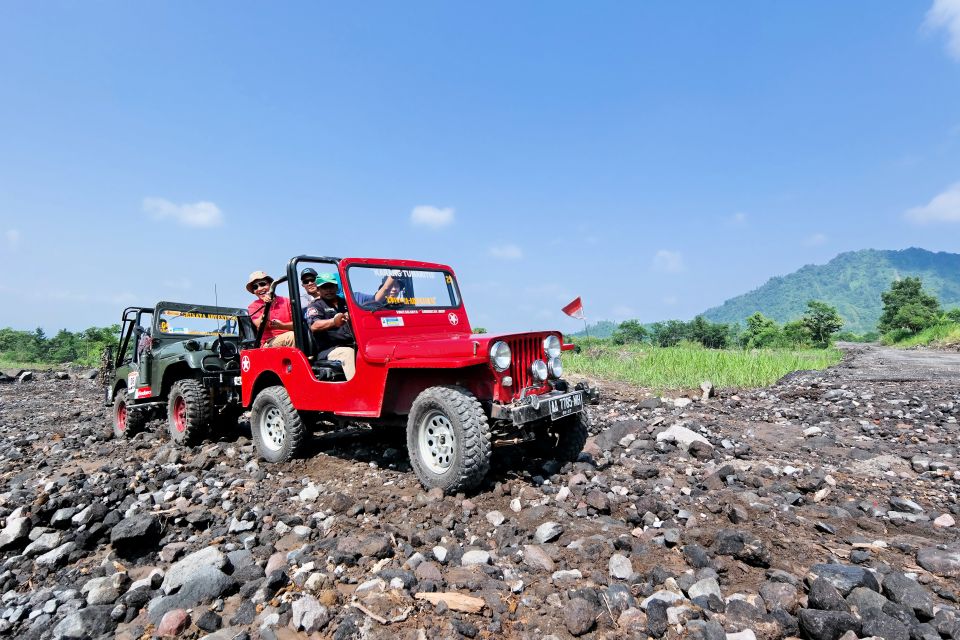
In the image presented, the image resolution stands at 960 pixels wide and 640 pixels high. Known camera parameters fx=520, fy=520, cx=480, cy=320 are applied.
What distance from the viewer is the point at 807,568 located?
292 centimetres

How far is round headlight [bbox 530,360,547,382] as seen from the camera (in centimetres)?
445

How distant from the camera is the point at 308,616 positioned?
2.61 meters

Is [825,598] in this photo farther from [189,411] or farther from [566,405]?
[189,411]

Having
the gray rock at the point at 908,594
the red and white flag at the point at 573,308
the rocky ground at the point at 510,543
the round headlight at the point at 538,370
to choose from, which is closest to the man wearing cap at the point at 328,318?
the rocky ground at the point at 510,543

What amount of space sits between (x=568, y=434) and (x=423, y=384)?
4.86 ft

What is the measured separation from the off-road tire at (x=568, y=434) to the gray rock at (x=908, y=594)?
253 centimetres

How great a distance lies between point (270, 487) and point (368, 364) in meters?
1.45

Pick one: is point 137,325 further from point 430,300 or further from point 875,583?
point 875,583

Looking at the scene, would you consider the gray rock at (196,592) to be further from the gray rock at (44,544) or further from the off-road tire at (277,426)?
the off-road tire at (277,426)

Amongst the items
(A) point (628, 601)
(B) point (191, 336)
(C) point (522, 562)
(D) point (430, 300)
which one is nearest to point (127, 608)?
(C) point (522, 562)

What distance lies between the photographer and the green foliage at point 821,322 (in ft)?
127

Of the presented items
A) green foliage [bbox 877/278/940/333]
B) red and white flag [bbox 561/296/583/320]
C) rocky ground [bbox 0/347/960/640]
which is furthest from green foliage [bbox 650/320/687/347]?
rocky ground [bbox 0/347/960/640]

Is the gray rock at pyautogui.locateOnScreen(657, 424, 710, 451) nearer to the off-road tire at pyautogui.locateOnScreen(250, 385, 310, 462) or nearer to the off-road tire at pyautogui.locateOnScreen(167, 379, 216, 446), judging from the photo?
the off-road tire at pyautogui.locateOnScreen(250, 385, 310, 462)

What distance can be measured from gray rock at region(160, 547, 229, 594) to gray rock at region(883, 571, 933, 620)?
3661mm
